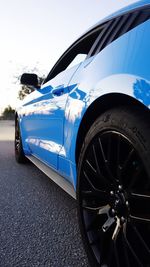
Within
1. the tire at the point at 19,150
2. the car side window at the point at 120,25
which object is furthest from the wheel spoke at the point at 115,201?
the tire at the point at 19,150

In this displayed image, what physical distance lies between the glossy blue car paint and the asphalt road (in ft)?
1.30

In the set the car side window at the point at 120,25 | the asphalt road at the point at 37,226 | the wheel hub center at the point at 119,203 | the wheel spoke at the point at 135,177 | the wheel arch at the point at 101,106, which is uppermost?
the car side window at the point at 120,25

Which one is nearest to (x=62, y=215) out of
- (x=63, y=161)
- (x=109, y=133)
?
(x=63, y=161)

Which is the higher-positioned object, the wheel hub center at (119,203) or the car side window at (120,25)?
the car side window at (120,25)

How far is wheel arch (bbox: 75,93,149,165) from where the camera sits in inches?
60.6

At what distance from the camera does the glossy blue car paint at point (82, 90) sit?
139 cm

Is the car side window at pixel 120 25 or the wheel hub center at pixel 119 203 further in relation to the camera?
the car side window at pixel 120 25

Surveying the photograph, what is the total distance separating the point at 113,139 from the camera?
1.61 m

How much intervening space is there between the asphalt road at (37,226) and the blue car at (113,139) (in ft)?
1.01

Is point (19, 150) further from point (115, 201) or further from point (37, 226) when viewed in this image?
point (115, 201)

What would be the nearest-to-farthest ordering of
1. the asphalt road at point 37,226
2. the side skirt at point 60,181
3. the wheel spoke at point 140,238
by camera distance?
the wheel spoke at point 140,238 → the asphalt road at point 37,226 → the side skirt at point 60,181

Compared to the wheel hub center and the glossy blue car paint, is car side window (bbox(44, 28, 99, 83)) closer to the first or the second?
the glossy blue car paint

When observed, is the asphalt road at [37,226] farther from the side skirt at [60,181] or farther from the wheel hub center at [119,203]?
Result: the wheel hub center at [119,203]

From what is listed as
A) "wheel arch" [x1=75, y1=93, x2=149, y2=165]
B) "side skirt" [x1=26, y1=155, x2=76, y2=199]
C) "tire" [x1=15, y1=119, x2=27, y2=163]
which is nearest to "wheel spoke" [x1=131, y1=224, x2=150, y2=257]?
"wheel arch" [x1=75, y1=93, x2=149, y2=165]
